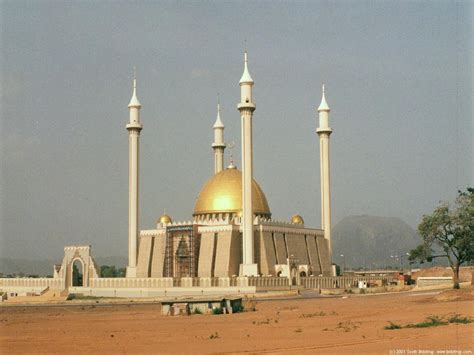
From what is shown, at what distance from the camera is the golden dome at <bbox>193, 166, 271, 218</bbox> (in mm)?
87750

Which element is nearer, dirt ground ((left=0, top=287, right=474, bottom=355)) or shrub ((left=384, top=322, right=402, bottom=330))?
dirt ground ((left=0, top=287, right=474, bottom=355))

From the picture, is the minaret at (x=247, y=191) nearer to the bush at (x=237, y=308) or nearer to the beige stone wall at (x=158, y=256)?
the beige stone wall at (x=158, y=256)

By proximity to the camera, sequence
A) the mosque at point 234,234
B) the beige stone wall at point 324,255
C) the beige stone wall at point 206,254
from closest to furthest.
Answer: the mosque at point 234,234
the beige stone wall at point 206,254
the beige stone wall at point 324,255

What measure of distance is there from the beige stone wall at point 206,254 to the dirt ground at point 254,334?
43201 millimetres

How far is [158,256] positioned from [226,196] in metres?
11.0

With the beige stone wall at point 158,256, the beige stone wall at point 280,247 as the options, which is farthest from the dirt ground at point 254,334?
the beige stone wall at point 158,256

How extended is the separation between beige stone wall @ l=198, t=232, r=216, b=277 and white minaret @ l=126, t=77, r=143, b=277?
933 cm

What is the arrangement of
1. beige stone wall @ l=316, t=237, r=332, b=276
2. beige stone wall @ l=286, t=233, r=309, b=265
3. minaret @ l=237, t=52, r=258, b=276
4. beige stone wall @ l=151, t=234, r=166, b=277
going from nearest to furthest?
1. minaret @ l=237, t=52, r=258, b=276
2. beige stone wall @ l=151, t=234, r=166, b=277
3. beige stone wall @ l=286, t=233, r=309, b=265
4. beige stone wall @ l=316, t=237, r=332, b=276

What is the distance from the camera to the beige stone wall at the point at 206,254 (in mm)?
81062

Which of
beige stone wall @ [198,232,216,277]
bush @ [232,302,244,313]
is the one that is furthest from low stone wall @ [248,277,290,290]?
bush @ [232,302,244,313]

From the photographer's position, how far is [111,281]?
277 feet

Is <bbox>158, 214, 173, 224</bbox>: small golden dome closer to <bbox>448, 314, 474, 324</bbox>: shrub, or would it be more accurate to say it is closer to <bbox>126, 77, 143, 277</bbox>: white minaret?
<bbox>126, 77, 143, 277</bbox>: white minaret

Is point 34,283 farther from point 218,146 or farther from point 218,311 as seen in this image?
point 218,311

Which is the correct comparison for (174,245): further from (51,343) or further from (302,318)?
(51,343)
